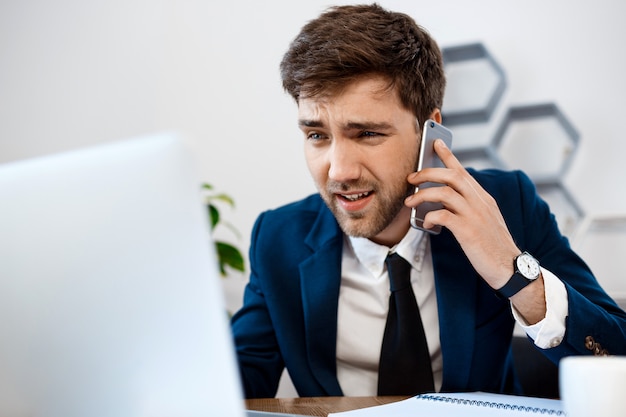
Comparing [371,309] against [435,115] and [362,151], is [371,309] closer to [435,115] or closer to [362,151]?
[362,151]

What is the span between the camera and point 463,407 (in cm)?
104

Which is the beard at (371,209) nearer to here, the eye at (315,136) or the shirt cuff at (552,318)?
the eye at (315,136)

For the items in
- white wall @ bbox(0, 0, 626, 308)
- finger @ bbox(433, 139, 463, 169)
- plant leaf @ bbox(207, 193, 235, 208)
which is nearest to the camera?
finger @ bbox(433, 139, 463, 169)

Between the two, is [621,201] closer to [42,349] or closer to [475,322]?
[475,322]

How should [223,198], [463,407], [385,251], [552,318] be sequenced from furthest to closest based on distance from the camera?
[223,198] → [385,251] → [552,318] → [463,407]

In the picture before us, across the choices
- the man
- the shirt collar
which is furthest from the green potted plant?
the shirt collar

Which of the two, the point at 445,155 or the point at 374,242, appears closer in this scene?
Result: the point at 445,155

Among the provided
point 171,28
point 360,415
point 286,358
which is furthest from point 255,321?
point 171,28

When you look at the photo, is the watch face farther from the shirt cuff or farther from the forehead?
the forehead

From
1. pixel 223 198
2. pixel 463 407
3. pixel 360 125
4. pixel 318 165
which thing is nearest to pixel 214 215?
pixel 223 198

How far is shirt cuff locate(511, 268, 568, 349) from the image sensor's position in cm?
126

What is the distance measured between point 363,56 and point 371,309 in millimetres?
575

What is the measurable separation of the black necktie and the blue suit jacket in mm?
47

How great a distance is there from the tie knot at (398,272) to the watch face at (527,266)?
29 cm
